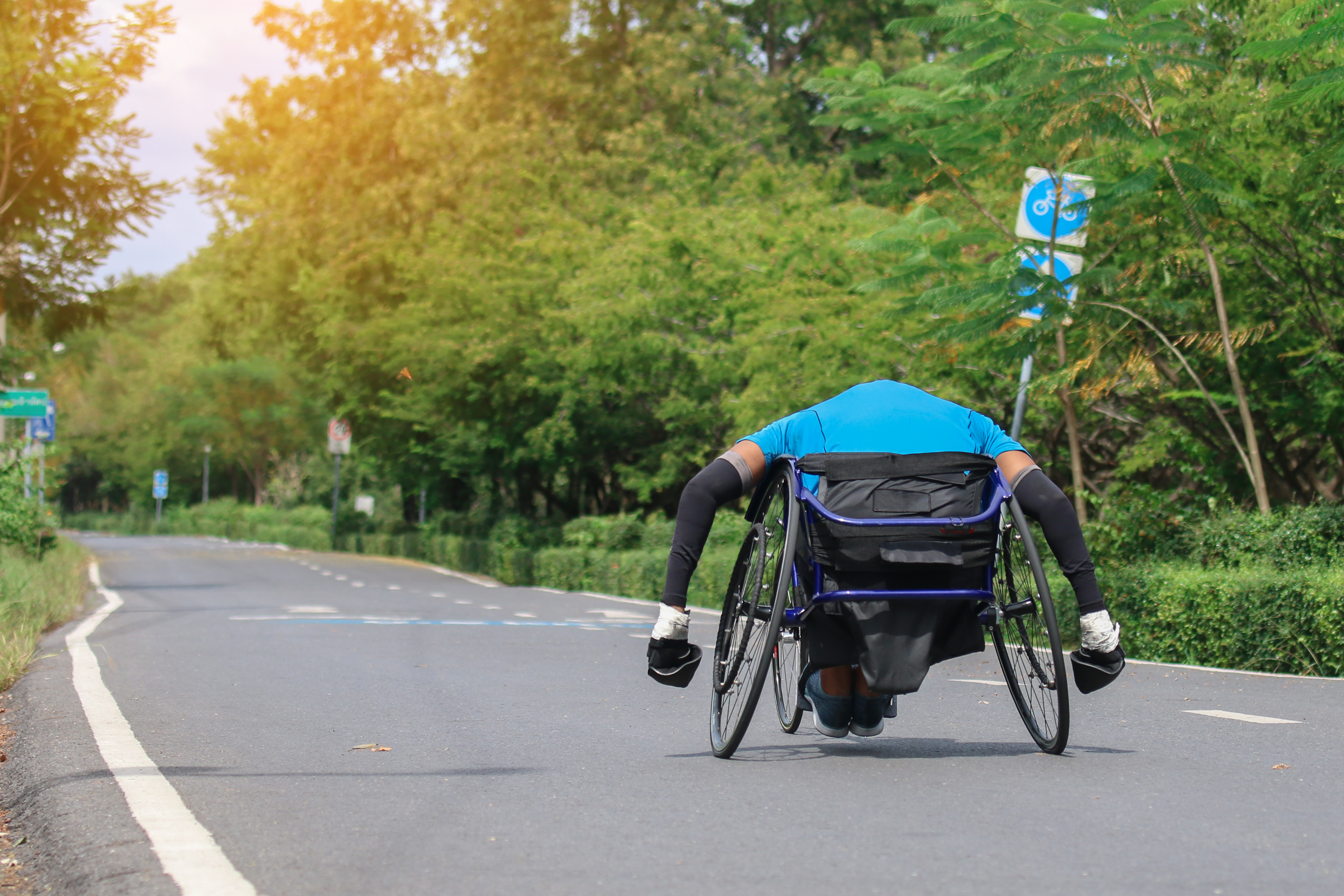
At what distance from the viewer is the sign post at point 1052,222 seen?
12453 millimetres

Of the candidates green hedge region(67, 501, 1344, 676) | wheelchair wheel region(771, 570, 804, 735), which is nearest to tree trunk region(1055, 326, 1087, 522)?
green hedge region(67, 501, 1344, 676)

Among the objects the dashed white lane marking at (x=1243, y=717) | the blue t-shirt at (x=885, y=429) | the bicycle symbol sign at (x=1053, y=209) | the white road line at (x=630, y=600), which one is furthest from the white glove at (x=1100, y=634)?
the white road line at (x=630, y=600)

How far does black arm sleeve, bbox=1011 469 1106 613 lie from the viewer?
549 cm

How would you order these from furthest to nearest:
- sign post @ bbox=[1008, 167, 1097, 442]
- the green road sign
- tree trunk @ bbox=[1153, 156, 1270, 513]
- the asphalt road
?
the green road sign, tree trunk @ bbox=[1153, 156, 1270, 513], sign post @ bbox=[1008, 167, 1097, 442], the asphalt road

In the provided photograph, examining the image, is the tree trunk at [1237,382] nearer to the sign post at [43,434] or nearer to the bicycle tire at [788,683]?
the bicycle tire at [788,683]

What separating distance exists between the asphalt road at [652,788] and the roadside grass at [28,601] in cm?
29

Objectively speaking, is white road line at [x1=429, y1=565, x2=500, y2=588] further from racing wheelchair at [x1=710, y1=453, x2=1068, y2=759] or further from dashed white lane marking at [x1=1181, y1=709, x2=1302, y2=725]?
racing wheelchair at [x1=710, y1=453, x2=1068, y2=759]

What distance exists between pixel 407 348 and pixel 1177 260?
2110 cm

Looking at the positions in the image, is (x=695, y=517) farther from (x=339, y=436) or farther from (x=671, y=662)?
(x=339, y=436)

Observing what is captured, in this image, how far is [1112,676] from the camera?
18.0 feet

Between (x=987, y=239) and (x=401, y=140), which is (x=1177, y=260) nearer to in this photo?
(x=987, y=239)

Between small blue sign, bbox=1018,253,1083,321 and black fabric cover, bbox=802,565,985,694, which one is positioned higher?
small blue sign, bbox=1018,253,1083,321

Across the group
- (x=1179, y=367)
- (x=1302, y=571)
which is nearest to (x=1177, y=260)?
(x=1179, y=367)

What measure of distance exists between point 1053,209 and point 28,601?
9.58 m
